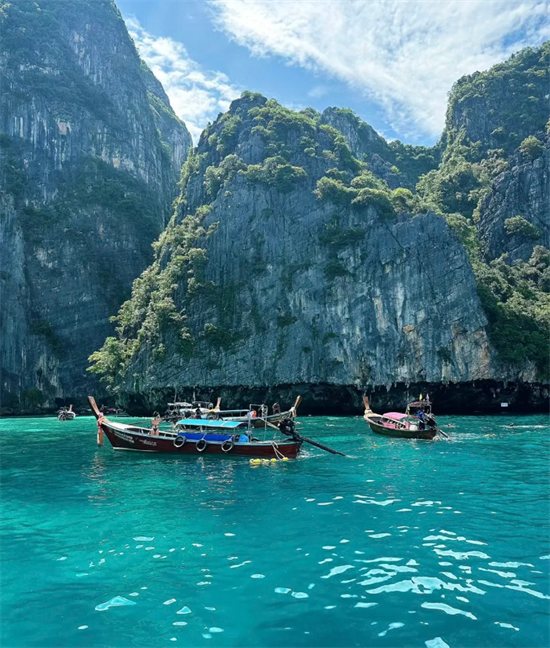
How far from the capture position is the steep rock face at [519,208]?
68062mm

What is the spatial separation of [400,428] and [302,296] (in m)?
29.4

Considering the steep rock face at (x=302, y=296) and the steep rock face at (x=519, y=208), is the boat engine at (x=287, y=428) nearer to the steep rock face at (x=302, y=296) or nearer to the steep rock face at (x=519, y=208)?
the steep rock face at (x=302, y=296)

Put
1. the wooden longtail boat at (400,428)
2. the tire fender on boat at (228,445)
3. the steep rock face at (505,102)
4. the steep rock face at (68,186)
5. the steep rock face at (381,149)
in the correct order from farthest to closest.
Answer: the steep rock face at (381,149) → the steep rock face at (505,102) → the steep rock face at (68,186) → the wooden longtail boat at (400,428) → the tire fender on boat at (228,445)

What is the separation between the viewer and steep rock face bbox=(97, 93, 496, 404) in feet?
178

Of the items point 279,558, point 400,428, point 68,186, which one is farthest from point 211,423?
point 68,186

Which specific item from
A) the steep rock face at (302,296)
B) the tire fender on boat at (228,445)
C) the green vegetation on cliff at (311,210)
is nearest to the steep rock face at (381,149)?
the green vegetation on cliff at (311,210)

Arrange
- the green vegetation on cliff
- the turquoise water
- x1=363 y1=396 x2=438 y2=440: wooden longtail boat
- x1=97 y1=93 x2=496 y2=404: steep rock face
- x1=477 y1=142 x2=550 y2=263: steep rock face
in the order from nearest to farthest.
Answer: the turquoise water → x1=363 y1=396 x2=438 y2=440: wooden longtail boat → x1=97 y1=93 x2=496 y2=404: steep rock face → the green vegetation on cliff → x1=477 y1=142 x2=550 y2=263: steep rock face

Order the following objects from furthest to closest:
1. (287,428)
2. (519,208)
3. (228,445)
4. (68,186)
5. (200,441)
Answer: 1. (68,186)
2. (519,208)
3. (200,441)
4. (228,445)
5. (287,428)

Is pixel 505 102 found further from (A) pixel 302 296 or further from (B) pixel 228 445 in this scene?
(B) pixel 228 445

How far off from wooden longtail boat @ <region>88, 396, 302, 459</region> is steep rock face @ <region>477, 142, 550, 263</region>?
182 ft

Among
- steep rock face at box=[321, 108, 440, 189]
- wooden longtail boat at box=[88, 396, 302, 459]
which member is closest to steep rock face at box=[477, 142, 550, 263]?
steep rock face at box=[321, 108, 440, 189]

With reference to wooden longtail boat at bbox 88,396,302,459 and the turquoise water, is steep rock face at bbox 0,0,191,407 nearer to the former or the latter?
wooden longtail boat at bbox 88,396,302,459

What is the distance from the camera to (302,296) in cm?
5819

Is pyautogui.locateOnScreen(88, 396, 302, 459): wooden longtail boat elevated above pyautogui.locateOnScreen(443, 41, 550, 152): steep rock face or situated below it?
below
